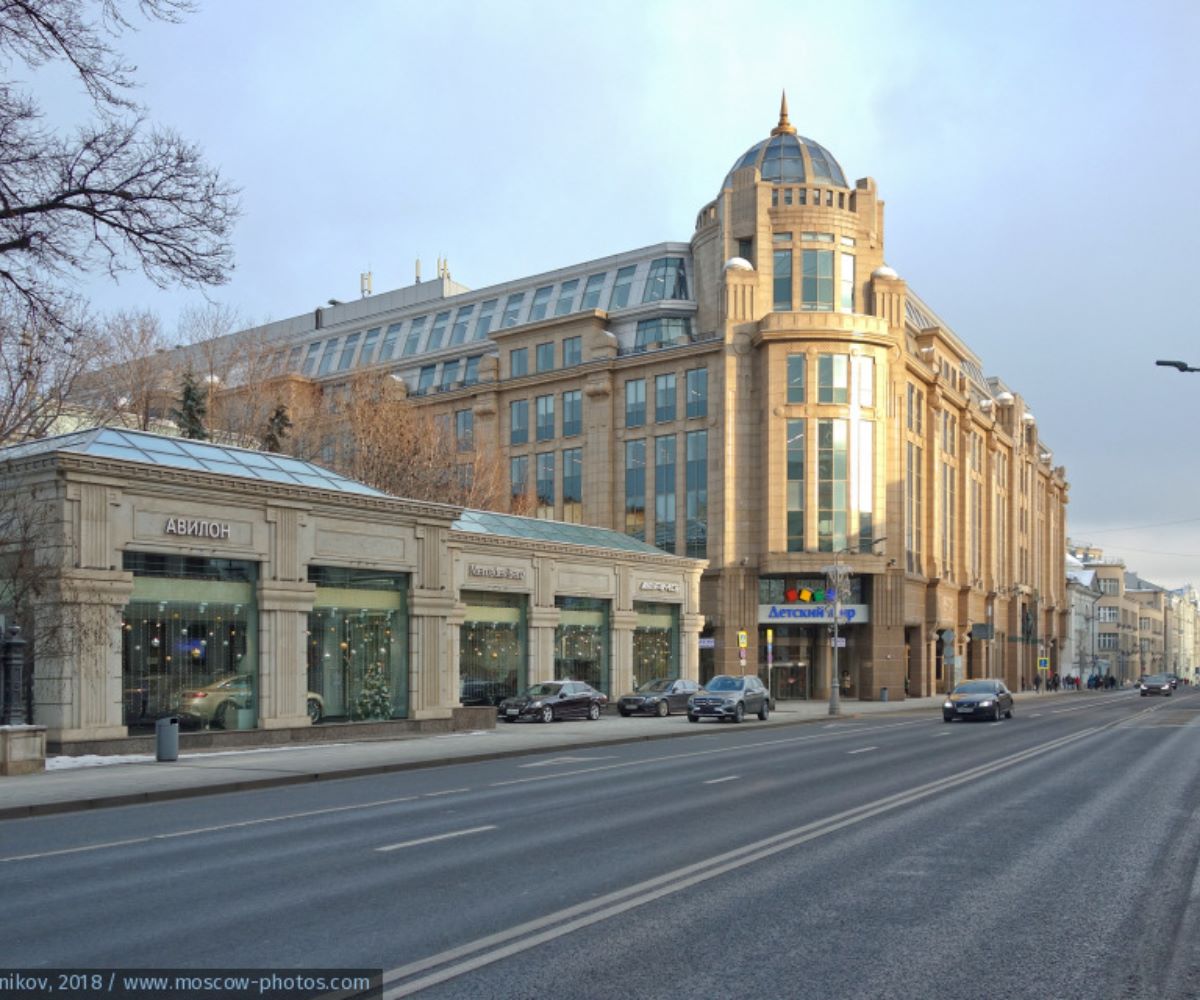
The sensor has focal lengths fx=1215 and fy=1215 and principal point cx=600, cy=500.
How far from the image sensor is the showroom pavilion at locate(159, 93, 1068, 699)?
66250mm

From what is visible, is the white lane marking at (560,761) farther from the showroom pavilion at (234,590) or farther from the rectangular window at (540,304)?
the rectangular window at (540,304)

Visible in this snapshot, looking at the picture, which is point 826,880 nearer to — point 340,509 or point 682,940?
point 682,940

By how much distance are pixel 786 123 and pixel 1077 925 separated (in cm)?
7215

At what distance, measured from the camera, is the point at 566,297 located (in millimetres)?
80188

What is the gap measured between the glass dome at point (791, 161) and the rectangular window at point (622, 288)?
8.99 m

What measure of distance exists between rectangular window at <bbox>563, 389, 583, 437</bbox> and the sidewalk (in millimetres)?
39237

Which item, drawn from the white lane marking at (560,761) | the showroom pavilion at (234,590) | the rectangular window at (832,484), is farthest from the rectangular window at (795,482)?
the white lane marking at (560,761)

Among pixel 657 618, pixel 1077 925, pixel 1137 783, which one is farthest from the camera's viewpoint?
pixel 657 618

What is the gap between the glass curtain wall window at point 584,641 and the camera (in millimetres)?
44125

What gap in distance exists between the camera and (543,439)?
76.3 metres

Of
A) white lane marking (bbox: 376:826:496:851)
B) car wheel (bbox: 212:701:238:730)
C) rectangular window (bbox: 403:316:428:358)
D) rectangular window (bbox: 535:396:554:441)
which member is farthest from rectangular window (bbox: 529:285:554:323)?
white lane marking (bbox: 376:826:496:851)

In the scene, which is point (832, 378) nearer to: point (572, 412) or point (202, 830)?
point (572, 412)

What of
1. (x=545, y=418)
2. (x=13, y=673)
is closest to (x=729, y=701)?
(x=13, y=673)

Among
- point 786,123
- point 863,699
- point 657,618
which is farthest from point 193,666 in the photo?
point 786,123
